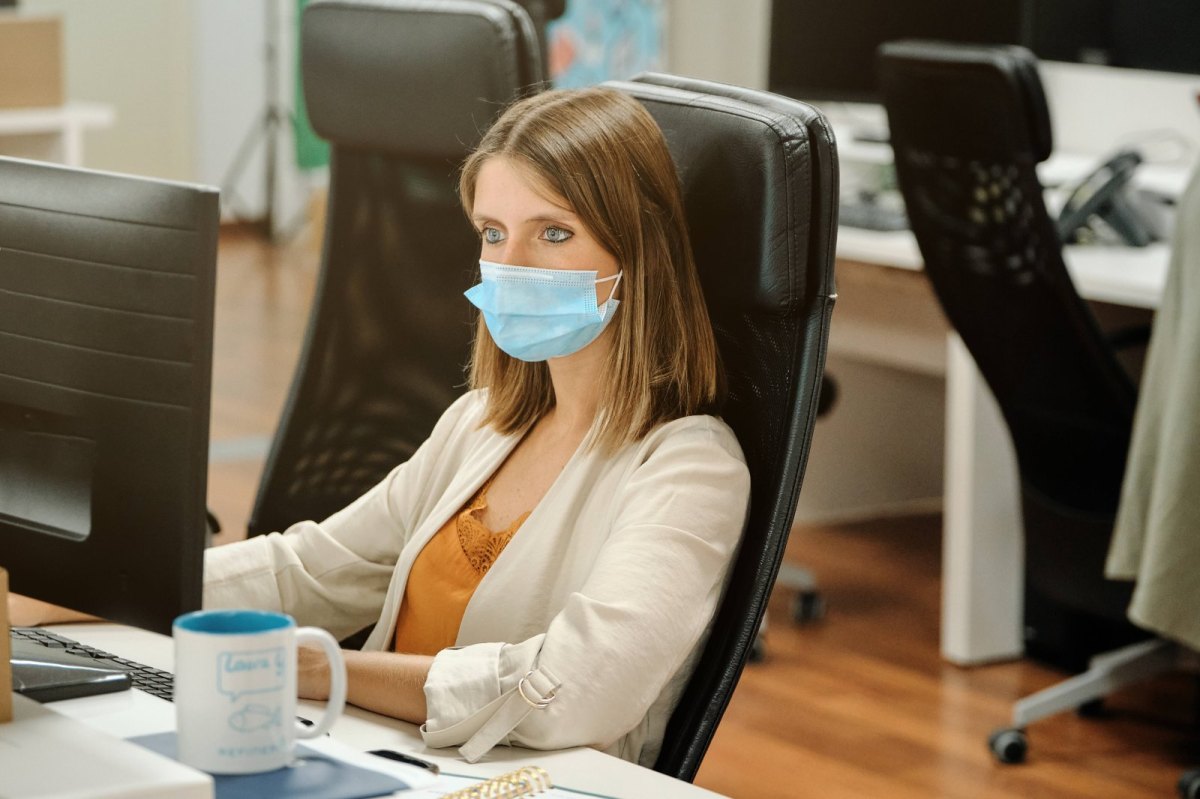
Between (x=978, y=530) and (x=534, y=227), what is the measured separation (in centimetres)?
192

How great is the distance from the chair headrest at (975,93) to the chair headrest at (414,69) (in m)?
0.84

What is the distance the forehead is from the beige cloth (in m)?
1.23

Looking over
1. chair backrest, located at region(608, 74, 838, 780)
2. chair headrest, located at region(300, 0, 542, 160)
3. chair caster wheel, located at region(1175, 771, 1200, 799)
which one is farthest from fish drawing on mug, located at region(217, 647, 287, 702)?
chair caster wheel, located at region(1175, 771, 1200, 799)

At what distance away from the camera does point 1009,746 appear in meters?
2.72

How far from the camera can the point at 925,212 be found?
8.91 feet

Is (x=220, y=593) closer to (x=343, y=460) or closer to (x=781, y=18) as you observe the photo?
(x=343, y=460)

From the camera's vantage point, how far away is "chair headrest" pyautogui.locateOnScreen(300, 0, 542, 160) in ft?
6.20

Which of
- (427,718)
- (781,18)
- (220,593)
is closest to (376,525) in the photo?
(220,593)

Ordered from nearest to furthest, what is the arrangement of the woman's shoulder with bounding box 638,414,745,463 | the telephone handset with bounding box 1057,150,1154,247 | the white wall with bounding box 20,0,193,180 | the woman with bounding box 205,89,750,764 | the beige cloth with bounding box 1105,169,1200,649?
the woman with bounding box 205,89,750,764, the woman's shoulder with bounding box 638,414,745,463, the beige cloth with bounding box 1105,169,1200,649, the telephone handset with bounding box 1057,150,1154,247, the white wall with bounding box 20,0,193,180

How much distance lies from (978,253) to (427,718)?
1.58 metres

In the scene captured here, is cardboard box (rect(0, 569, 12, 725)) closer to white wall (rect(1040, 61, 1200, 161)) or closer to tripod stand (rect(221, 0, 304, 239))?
white wall (rect(1040, 61, 1200, 161))

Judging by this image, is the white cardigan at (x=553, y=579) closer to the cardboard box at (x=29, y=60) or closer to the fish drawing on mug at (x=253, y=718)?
the fish drawing on mug at (x=253, y=718)

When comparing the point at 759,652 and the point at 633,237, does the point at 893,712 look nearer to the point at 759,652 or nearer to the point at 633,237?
the point at 759,652

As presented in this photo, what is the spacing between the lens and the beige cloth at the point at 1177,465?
2350mm
